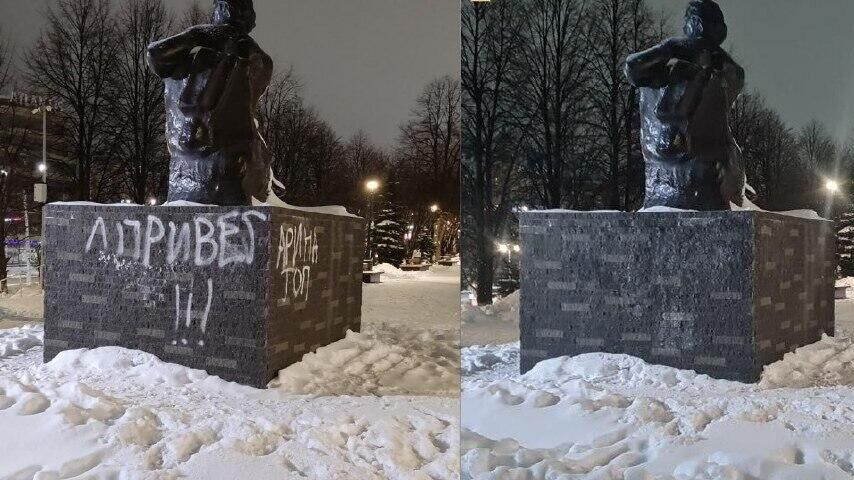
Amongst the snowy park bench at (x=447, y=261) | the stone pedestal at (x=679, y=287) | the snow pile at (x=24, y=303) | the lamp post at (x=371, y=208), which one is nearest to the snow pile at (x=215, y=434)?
the stone pedestal at (x=679, y=287)

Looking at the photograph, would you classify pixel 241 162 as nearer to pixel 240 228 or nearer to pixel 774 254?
pixel 240 228

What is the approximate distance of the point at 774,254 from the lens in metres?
5.21

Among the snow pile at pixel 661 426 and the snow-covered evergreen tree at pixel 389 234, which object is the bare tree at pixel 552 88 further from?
the snow-covered evergreen tree at pixel 389 234

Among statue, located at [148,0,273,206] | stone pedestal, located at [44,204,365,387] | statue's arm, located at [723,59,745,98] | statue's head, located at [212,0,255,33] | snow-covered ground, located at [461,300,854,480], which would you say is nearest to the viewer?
snow-covered ground, located at [461,300,854,480]

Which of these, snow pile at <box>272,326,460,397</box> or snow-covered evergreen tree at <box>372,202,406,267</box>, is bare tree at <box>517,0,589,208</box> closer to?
snow pile at <box>272,326,460,397</box>

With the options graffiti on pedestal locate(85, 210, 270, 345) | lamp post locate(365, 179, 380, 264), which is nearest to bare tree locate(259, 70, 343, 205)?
lamp post locate(365, 179, 380, 264)

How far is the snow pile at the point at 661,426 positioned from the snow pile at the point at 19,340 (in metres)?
4.76

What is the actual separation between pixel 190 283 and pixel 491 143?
4809 mm

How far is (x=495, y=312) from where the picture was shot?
26.7 ft

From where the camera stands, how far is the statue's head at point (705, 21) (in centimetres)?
536

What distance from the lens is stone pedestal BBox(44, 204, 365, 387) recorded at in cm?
576

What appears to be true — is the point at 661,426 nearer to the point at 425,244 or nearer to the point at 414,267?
the point at 414,267

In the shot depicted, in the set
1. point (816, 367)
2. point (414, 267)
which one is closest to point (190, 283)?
point (816, 367)

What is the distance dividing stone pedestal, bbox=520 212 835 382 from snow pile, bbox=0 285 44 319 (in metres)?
7.33
